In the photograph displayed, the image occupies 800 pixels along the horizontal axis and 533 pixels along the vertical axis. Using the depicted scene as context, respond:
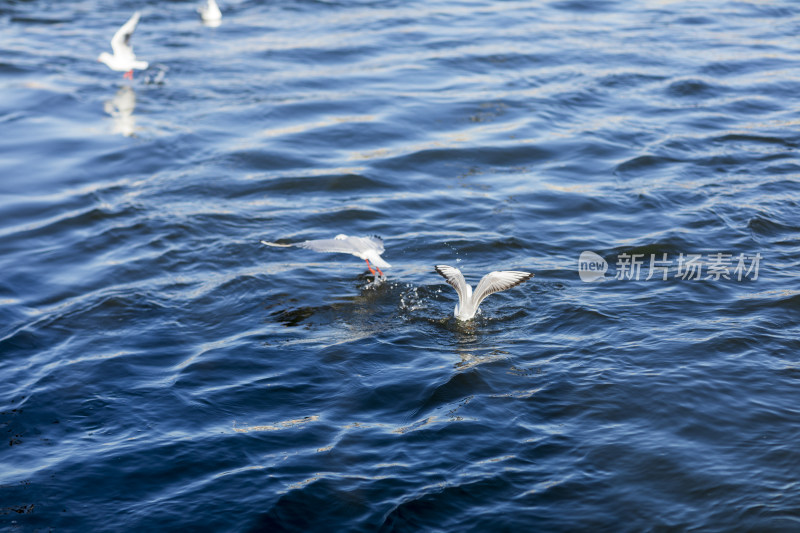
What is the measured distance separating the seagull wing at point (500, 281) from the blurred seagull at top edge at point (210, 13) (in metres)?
15.0

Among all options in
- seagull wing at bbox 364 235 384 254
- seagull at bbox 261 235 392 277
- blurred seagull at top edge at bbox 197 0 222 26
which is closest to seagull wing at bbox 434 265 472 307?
seagull at bbox 261 235 392 277

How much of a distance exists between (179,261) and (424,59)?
938 cm

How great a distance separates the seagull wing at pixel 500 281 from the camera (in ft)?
26.4

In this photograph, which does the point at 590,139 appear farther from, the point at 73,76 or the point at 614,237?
the point at 73,76

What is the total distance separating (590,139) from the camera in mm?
13398

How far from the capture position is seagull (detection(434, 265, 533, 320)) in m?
8.05

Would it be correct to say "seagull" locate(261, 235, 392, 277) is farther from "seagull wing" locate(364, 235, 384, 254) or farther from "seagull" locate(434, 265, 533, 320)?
"seagull" locate(434, 265, 533, 320)

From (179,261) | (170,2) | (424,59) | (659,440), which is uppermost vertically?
(170,2)

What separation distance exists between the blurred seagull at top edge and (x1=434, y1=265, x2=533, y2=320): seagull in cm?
1487

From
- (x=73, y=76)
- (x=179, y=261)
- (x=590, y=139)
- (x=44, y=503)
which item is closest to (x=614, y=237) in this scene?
(x=590, y=139)

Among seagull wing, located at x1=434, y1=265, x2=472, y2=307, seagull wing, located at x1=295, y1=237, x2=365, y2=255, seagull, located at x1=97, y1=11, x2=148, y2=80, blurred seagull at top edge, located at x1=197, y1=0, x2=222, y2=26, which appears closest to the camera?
seagull wing, located at x1=434, y1=265, x2=472, y2=307

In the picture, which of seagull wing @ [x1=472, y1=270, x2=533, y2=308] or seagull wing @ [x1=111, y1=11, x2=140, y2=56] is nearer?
seagull wing @ [x1=472, y1=270, x2=533, y2=308]

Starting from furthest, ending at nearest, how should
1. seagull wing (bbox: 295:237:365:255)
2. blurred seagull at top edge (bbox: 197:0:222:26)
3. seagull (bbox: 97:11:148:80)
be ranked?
blurred seagull at top edge (bbox: 197:0:222:26) → seagull (bbox: 97:11:148:80) → seagull wing (bbox: 295:237:365:255)

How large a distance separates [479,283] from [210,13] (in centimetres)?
1528
